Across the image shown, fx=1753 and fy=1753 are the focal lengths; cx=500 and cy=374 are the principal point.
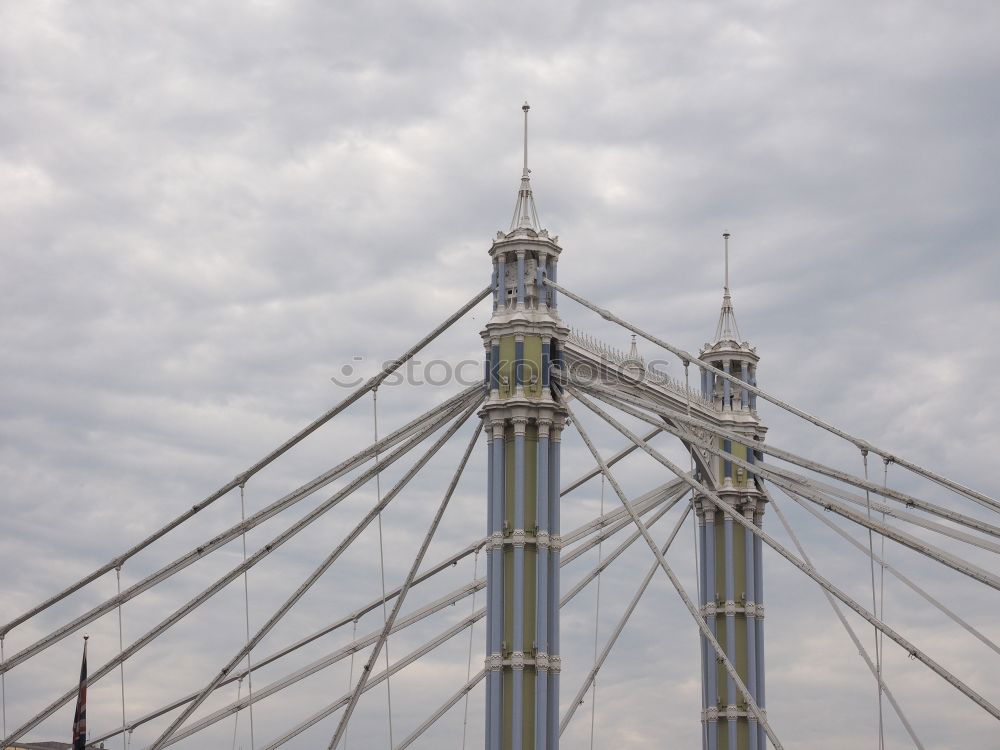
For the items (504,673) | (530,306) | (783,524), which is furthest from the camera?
(783,524)

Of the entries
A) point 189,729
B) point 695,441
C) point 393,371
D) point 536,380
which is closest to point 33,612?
point 189,729

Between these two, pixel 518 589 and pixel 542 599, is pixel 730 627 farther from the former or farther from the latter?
pixel 518 589

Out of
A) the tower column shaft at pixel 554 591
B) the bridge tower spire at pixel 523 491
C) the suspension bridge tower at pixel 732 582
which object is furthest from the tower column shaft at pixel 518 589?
the suspension bridge tower at pixel 732 582

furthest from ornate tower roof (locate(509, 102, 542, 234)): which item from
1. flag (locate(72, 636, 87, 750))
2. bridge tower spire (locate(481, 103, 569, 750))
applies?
flag (locate(72, 636, 87, 750))

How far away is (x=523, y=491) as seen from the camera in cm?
6931

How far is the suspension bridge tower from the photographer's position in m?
83.2

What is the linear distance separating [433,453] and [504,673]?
400 inches

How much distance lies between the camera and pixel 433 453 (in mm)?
72375

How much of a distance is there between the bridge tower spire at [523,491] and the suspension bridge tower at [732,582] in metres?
14.6

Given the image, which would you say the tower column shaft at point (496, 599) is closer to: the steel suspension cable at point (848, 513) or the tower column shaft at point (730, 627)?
the steel suspension cable at point (848, 513)

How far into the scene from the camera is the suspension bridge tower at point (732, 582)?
8325cm

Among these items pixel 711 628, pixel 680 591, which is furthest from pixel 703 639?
pixel 680 591

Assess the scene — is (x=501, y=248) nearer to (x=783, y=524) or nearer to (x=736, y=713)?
(x=783, y=524)

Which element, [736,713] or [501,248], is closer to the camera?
[501,248]
